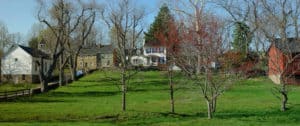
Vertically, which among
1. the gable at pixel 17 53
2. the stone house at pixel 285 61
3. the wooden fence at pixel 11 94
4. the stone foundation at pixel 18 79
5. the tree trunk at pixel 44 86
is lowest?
the wooden fence at pixel 11 94

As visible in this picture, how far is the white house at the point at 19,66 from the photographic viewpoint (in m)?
75.1

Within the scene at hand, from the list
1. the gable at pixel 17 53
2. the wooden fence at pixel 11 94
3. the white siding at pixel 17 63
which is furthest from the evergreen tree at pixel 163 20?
the white siding at pixel 17 63

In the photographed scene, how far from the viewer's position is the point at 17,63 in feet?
248

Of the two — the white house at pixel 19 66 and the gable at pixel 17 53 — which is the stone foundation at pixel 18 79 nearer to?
the white house at pixel 19 66

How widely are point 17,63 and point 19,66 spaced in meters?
0.76

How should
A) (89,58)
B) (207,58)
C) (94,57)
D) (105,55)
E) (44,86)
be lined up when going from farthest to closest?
1. (89,58)
2. (94,57)
3. (105,55)
4. (44,86)
5. (207,58)

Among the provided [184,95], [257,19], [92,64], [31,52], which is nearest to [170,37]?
[184,95]

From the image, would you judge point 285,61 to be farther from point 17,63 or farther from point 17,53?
point 17,53

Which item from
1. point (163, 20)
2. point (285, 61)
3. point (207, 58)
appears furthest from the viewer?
point (163, 20)

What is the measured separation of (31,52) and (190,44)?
57760 mm

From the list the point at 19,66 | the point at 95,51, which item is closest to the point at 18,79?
the point at 19,66

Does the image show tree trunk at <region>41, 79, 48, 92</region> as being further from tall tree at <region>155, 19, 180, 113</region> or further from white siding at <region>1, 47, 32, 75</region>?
tall tree at <region>155, 19, 180, 113</region>

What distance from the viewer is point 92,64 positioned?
115 m

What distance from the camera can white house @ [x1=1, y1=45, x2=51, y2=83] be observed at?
246ft
